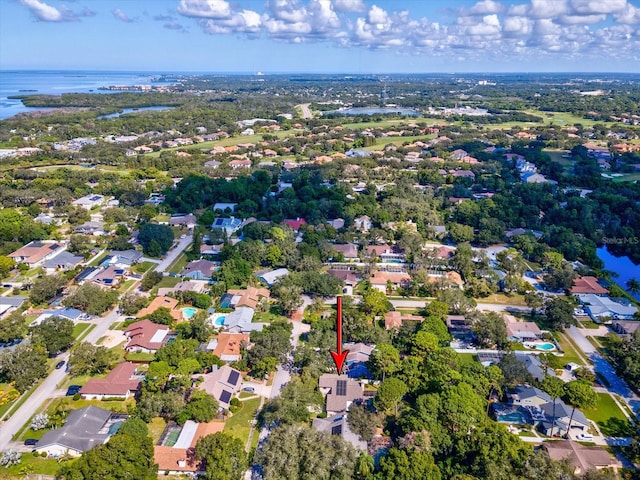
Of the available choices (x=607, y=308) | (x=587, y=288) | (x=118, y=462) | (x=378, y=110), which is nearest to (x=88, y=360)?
(x=118, y=462)

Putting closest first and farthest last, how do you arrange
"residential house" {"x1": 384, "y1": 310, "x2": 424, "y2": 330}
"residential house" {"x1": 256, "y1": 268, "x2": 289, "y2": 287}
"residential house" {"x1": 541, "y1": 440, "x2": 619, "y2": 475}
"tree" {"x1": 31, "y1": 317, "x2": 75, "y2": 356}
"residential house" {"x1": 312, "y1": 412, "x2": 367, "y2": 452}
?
"residential house" {"x1": 541, "y1": 440, "x2": 619, "y2": 475} → "residential house" {"x1": 312, "y1": 412, "x2": 367, "y2": 452} → "tree" {"x1": 31, "y1": 317, "x2": 75, "y2": 356} → "residential house" {"x1": 384, "y1": 310, "x2": 424, "y2": 330} → "residential house" {"x1": 256, "y1": 268, "x2": 289, "y2": 287}

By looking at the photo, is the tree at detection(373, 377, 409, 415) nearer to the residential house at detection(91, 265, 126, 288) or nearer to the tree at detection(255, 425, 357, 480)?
the tree at detection(255, 425, 357, 480)

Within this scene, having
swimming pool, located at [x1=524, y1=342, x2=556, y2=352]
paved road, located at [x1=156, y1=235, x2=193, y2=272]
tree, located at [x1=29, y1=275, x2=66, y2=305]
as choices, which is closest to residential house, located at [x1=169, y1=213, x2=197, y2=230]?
paved road, located at [x1=156, y1=235, x2=193, y2=272]

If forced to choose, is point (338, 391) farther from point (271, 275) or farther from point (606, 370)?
point (606, 370)

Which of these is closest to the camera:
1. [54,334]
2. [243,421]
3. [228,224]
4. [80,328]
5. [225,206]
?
[243,421]

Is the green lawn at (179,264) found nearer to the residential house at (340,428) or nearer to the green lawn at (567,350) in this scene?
the residential house at (340,428)

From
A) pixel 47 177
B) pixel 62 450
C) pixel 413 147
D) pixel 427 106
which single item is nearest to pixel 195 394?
pixel 62 450
